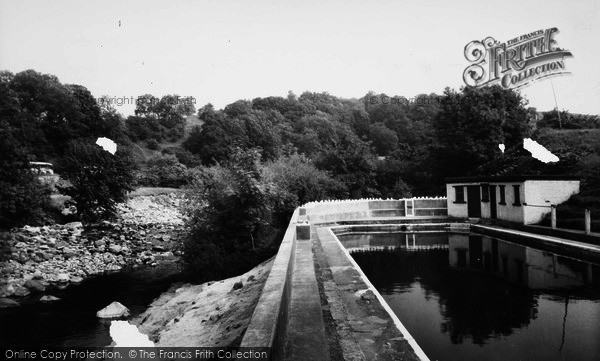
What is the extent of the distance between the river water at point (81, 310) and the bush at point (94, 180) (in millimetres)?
12290

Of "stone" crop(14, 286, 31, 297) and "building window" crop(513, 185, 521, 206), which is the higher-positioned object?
"building window" crop(513, 185, 521, 206)

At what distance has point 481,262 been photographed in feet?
42.6

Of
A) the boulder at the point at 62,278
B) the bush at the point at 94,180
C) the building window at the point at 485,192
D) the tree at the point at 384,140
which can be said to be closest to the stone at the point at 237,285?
the boulder at the point at 62,278

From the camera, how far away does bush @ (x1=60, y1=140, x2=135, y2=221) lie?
2931cm

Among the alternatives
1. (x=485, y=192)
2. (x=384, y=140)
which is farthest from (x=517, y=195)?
(x=384, y=140)

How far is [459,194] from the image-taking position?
75.6ft

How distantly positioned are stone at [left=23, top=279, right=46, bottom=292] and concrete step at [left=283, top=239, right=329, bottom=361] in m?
13.3

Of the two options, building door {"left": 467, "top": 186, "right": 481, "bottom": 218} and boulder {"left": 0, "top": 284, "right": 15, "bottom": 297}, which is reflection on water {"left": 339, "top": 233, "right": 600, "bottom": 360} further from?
boulder {"left": 0, "top": 284, "right": 15, "bottom": 297}

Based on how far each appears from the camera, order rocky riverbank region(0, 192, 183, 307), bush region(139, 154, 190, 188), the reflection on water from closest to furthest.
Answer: the reflection on water < rocky riverbank region(0, 192, 183, 307) < bush region(139, 154, 190, 188)

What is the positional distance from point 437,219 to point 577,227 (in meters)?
8.00

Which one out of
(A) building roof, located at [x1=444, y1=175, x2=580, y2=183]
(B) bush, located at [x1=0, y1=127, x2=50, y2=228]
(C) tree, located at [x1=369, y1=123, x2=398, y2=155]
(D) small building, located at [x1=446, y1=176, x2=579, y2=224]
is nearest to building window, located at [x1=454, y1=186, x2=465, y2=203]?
(D) small building, located at [x1=446, y1=176, x2=579, y2=224]

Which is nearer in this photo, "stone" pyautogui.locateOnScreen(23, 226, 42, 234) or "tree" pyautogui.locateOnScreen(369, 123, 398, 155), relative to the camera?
"stone" pyautogui.locateOnScreen(23, 226, 42, 234)

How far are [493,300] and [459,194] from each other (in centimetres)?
1516

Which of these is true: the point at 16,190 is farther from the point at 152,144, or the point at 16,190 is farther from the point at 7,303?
the point at 152,144
